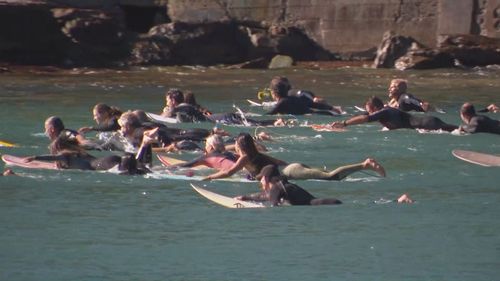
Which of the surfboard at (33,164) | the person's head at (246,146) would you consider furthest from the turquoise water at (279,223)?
the person's head at (246,146)

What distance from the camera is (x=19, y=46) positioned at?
44.2 metres

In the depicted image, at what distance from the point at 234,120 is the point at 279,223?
10204 mm

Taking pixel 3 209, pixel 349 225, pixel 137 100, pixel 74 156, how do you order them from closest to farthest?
pixel 349 225
pixel 3 209
pixel 74 156
pixel 137 100

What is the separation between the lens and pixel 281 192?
19.7 metres

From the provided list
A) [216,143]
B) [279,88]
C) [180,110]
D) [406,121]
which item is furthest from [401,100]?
[216,143]

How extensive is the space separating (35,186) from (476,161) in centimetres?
664

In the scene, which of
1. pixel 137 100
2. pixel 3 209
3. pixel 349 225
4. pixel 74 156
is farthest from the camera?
pixel 137 100

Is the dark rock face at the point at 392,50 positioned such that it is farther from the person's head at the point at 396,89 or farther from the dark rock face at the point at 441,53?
the person's head at the point at 396,89

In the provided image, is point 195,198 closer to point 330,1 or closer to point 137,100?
point 137,100

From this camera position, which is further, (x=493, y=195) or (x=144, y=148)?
(x=144, y=148)

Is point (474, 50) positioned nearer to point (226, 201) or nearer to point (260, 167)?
point (260, 167)

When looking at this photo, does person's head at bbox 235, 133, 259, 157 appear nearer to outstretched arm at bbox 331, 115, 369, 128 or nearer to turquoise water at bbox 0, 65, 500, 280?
turquoise water at bbox 0, 65, 500, 280

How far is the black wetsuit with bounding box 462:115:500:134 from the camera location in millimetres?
27125

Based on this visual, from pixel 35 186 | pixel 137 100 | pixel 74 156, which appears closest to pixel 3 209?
pixel 35 186
